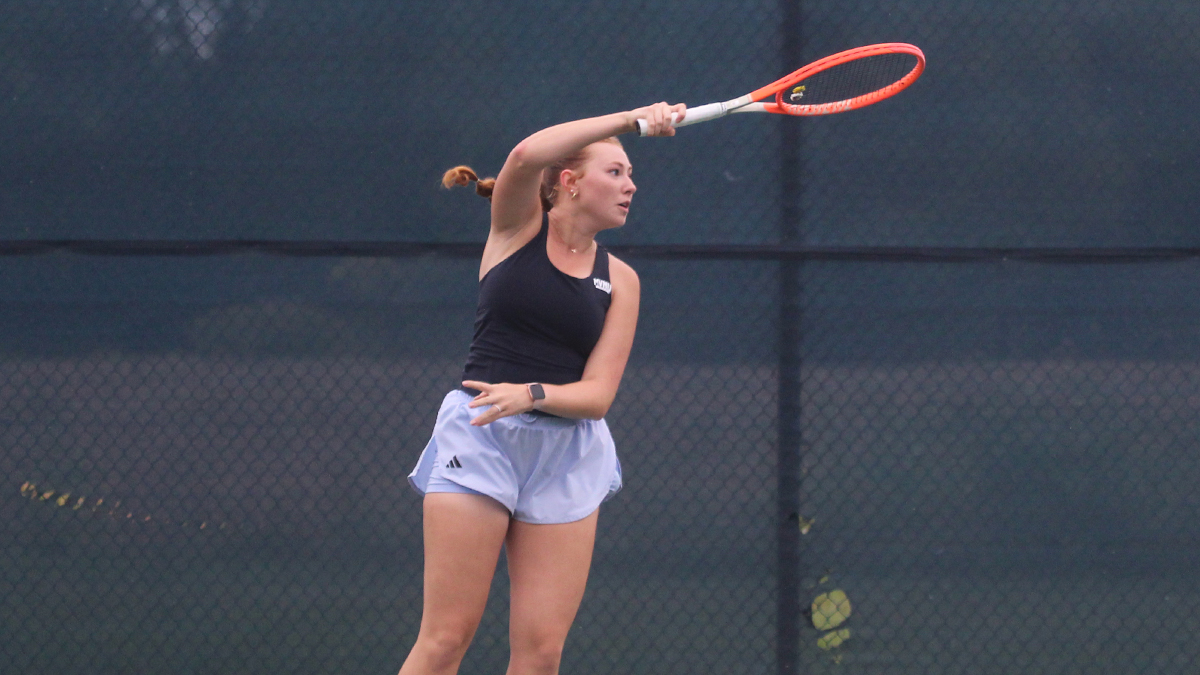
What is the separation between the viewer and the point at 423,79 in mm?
3432

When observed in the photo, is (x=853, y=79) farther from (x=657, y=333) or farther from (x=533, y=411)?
(x=533, y=411)

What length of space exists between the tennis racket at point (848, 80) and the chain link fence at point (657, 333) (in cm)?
60

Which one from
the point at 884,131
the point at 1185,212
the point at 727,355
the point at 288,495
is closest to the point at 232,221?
the point at 288,495

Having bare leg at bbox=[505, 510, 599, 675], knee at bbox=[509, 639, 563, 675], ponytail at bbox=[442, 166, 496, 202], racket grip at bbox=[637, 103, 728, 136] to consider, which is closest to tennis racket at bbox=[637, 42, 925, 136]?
racket grip at bbox=[637, 103, 728, 136]

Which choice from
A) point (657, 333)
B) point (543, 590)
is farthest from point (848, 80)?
point (543, 590)

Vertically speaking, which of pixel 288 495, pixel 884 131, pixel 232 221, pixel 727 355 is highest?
pixel 884 131

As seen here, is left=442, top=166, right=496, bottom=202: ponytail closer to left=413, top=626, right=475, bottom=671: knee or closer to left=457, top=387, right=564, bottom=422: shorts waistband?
left=457, top=387, right=564, bottom=422: shorts waistband

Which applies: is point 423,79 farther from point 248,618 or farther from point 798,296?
point 248,618

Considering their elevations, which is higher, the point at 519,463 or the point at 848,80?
the point at 848,80

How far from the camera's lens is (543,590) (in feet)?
7.45

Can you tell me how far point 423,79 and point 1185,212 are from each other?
2392mm

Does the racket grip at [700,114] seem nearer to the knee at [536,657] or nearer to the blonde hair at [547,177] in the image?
the blonde hair at [547,177]

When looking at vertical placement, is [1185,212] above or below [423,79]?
below

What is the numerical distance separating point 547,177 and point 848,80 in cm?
89
